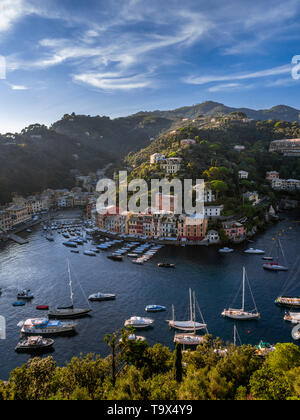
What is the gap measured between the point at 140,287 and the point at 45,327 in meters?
9.42

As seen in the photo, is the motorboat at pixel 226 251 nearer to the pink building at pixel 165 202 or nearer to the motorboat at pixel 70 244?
the pink building at pixel 165 202

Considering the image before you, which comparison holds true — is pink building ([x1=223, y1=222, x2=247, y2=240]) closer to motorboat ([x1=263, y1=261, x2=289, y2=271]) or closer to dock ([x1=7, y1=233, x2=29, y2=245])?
motorboat ([x1=263, y1=261, x2=289, y2=271])

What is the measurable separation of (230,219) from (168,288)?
69.6ft

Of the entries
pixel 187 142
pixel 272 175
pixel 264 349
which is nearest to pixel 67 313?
pixel 264 349

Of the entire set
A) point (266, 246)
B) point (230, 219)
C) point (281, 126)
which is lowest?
point (266, 246)

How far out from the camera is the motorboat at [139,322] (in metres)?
20.6

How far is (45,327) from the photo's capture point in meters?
20.8

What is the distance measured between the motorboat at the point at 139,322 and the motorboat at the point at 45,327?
13.3 ft

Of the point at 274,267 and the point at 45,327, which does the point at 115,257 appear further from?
the point at 274,267

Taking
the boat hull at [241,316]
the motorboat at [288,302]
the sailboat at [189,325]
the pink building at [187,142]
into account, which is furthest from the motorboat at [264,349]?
the pink building at [187,142]
